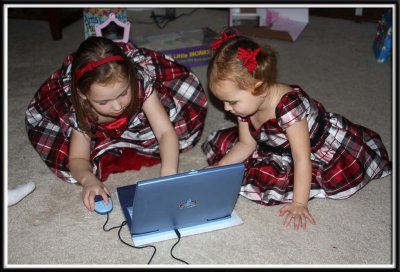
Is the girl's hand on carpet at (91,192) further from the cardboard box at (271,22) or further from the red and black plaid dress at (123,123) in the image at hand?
the cardboard box at (271,22)

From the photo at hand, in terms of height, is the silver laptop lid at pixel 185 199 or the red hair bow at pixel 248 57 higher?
the red hair bow at pixel 248 57

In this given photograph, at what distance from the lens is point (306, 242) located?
3.61ft

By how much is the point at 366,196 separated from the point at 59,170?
2.63ft

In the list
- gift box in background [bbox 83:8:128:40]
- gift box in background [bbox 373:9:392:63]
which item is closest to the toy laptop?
gift box in background [bbox 83:8:128:40]

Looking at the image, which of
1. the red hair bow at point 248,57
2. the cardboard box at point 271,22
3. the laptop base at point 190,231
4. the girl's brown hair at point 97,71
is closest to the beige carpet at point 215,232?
the laptop base at point 190,231

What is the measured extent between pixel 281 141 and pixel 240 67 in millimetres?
267

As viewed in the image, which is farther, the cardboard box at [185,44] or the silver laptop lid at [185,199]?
the cardboard box at [185,44]

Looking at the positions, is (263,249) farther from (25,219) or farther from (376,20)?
(376,20)

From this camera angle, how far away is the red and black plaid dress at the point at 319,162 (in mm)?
1216

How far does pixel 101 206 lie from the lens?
1.12 meters

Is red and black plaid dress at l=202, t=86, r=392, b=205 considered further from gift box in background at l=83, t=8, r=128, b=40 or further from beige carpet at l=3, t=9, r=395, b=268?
gift box in background at l=83, t=8, r=128, b=40

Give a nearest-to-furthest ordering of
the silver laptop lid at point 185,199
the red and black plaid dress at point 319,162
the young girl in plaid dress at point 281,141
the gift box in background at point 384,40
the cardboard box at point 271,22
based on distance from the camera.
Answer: the silver laptop lid at point 185,199
the young girl in plaid dress at point 281,141
the red and black plaid dress at point 319,162
the gift box in background at point 384,40
the cardboard box at point 271,22

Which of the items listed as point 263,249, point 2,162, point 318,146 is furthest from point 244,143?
point 2,162

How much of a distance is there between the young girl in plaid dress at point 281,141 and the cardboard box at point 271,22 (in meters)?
0.92
